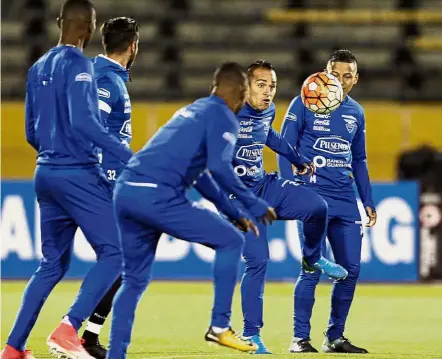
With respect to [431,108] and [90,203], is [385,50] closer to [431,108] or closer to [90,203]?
[431,108]

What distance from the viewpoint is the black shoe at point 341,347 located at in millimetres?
8570

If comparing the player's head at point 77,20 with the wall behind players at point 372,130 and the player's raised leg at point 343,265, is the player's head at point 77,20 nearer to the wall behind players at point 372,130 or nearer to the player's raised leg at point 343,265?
the player's raised leg at point 343,265

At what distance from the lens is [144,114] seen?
17.9m

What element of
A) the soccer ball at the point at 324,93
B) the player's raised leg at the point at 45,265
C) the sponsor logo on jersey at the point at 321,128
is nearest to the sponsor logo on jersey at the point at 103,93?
the player's raised leg at the point at 45,265

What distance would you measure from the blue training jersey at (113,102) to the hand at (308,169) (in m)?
1.42

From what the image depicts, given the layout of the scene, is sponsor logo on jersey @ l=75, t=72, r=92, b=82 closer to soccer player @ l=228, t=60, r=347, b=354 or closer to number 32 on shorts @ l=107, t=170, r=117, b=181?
number 32 on shorts @ l=107, t=170, r=117, b=181

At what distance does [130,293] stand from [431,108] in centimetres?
1234

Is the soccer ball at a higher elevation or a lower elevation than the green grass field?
higher

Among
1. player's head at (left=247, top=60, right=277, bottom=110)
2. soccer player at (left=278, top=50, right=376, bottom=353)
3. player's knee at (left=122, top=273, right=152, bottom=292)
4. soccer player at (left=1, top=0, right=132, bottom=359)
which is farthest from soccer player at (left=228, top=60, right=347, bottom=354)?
player's knee at (left=122, top=273, right=152, bottom=292)

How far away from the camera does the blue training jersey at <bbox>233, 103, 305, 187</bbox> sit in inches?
330

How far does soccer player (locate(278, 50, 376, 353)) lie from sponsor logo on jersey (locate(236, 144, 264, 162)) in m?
0.40

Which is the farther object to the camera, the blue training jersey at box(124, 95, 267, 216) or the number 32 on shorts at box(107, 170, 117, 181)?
the number 32 on shorts at box(107, 170, 117, 181)

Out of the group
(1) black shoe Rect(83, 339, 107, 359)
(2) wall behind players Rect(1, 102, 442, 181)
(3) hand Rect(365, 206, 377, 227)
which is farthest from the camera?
(2) wall behind players Rect(1, 102, 442, 181)

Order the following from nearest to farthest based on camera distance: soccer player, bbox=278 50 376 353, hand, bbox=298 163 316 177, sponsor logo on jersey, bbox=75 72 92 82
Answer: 1. sponsor logo on jersey, bbox=75 72 92 82
2. hand, bbox=298 163 316 177
3. soccer player, bbox=278 50 376 353
